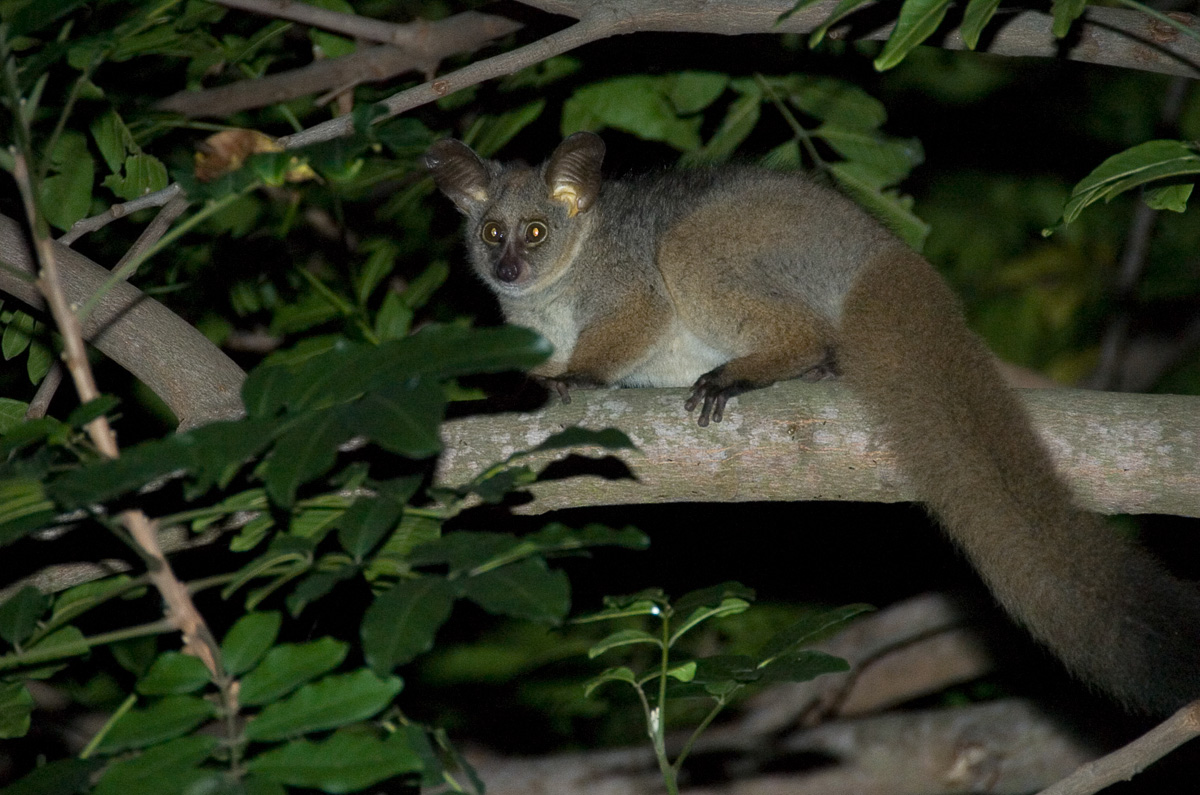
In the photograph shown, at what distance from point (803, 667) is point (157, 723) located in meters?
1.57

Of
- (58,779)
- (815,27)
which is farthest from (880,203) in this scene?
(58,779)

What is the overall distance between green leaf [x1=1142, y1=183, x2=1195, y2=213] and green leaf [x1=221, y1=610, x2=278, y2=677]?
2.97 m

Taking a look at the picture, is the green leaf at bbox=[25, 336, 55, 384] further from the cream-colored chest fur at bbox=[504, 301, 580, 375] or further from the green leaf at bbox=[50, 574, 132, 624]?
the cream-colored chest fur at bbox=[504, 301, 580, 375]

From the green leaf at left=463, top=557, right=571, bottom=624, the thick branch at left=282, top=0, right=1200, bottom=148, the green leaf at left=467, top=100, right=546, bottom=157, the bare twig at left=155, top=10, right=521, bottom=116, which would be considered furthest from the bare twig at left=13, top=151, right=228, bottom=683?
the green leaf at left=467, top=100, right=546, bottom=157

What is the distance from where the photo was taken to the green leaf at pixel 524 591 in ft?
6.11

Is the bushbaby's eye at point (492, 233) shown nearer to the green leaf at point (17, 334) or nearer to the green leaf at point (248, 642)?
the green leaf at point (17, 334)

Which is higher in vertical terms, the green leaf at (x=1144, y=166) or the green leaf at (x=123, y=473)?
the green leaf at (x=1144, y=166)

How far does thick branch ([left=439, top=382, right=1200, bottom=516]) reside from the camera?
146 inches

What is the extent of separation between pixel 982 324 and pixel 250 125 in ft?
18.9

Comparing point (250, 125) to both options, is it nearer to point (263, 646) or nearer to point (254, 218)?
point (254, 218)

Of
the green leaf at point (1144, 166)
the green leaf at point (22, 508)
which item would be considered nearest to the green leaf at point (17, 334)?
the green leaf at point (22, 508)

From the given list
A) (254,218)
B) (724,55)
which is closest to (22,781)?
A: (254,218)

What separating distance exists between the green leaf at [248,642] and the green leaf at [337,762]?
19 centimetres

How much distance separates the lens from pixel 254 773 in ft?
6.50
